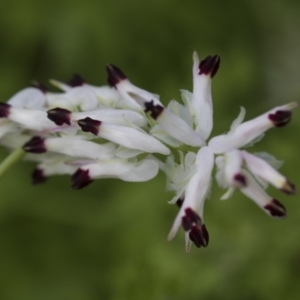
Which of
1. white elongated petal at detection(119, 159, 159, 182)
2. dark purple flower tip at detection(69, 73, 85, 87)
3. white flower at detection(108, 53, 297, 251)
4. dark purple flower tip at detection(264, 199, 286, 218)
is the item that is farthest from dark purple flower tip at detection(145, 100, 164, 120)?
dark purple flower tip at detection(69, 73, 85, 87)

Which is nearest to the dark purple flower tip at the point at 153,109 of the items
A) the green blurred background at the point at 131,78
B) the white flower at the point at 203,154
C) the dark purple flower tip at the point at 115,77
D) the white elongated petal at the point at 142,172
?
the white flower at the point at 203,154

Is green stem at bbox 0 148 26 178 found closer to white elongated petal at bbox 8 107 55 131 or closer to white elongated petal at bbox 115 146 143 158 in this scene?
white elongated petal at bbox 8 107 55 131

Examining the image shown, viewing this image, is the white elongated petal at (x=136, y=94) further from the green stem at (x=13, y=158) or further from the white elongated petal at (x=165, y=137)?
the green stem at (x=13, y=158)

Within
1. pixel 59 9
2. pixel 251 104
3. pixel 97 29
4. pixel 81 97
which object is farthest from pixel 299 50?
pixel 81 97

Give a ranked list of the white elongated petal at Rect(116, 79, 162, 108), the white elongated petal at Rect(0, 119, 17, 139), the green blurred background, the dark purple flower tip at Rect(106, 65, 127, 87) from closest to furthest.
A: the white elongated petal at Rect(116, 79, 162, 108)
the dark purple flower tip at Rect(106, 65, 127, 87)
the white elongated petal at Rect(0, 119, 17, 139)
the green blurred background

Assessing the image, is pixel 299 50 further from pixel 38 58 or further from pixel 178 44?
pixel 38 58

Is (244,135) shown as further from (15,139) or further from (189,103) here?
(15,139)
